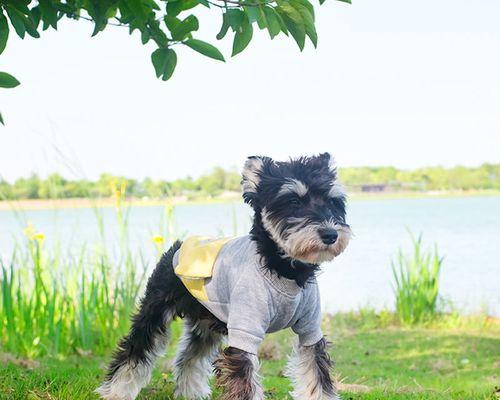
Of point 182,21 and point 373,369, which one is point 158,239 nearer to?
point 373,369

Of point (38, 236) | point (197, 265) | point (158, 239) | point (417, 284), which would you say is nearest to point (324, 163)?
point (197, 265)

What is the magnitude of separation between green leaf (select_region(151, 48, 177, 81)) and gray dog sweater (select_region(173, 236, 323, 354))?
115cm

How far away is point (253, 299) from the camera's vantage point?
4477mm

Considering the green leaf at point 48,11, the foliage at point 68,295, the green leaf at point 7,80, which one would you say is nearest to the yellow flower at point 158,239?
the foliage at point 68,295

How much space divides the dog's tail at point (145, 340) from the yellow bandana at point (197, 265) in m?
0.24

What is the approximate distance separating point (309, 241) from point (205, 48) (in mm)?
1171

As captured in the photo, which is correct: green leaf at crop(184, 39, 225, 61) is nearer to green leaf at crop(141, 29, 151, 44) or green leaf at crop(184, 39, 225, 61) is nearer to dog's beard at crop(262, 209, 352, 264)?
green leaf at crop(141, 29, 151, 44)

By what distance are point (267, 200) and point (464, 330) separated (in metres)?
7.53

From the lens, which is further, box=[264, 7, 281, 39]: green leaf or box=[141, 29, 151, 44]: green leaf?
box=[141, 29, 151, 44]: green leaf

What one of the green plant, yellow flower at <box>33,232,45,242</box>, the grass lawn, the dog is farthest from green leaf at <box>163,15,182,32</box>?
the green plant

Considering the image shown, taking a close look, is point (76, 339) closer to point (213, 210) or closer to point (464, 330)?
point (213, 210)

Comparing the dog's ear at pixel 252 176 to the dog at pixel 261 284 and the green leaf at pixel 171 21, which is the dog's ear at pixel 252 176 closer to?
the dog at pixel 261 284

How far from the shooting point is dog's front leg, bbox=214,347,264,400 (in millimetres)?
4453

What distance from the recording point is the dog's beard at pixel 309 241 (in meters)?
4.25
